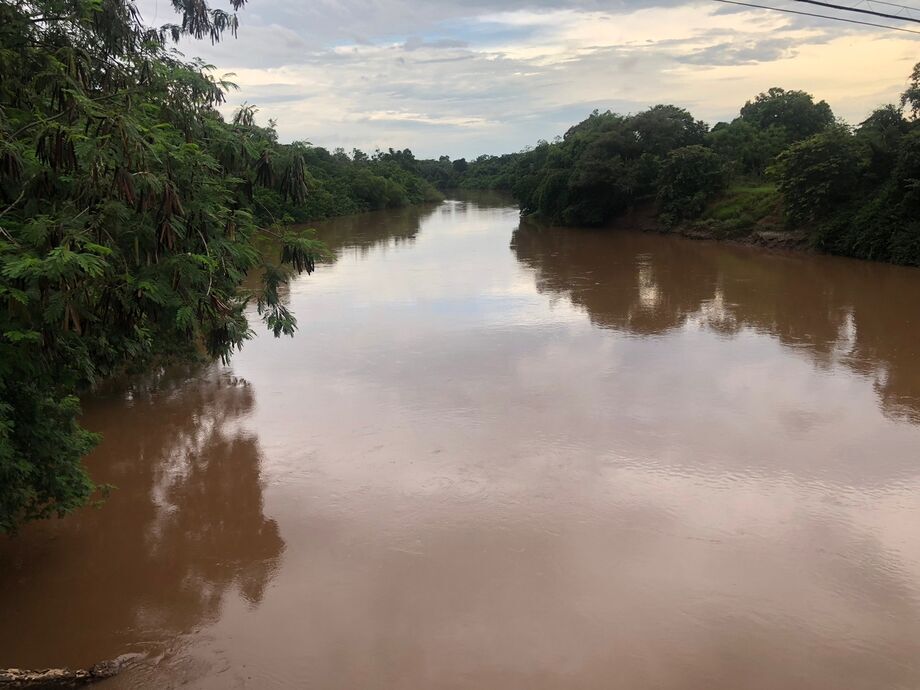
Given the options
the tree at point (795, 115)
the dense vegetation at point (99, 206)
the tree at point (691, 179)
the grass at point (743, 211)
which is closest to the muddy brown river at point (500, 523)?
the dense vegetation at point (99, 206)

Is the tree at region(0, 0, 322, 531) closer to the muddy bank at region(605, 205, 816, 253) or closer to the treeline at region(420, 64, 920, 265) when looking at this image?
the treeline at region(420, 64, 920, 265)

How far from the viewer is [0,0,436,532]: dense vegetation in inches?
153

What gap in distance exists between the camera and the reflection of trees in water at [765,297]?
40.3 feet

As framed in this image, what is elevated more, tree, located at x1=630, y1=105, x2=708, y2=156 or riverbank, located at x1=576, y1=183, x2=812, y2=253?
tree, located at x1=630, y1=105, x2=708, y2=156

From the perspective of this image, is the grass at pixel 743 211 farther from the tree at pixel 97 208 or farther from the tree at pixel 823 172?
the tree at pixel 97 208

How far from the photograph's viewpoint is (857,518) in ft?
21.7

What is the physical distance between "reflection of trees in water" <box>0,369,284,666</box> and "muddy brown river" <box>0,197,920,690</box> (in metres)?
0.03

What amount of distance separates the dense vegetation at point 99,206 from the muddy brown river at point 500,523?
1.45 metres

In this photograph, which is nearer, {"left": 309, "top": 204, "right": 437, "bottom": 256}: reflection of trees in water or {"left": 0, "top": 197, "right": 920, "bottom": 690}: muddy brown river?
{"left": 0, "top": 197, "right": 920, "bottom": 690}: muddy brown river

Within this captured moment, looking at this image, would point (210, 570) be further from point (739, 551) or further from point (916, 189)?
point (916, 189)

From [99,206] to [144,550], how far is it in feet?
11.9

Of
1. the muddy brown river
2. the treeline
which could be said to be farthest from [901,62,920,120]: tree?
the muddy brown river

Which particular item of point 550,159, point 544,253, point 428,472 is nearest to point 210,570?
point 428,472

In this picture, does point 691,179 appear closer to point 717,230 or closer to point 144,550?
point 717,230
